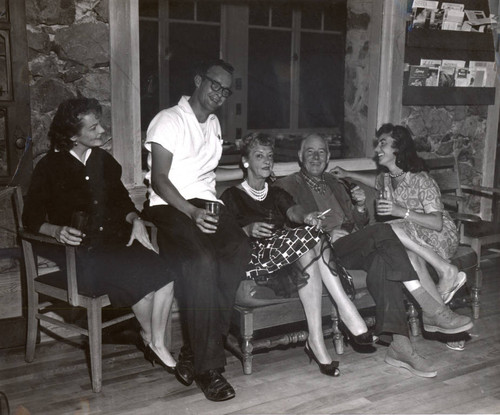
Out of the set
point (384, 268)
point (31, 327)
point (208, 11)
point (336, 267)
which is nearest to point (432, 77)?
point (384, 268)

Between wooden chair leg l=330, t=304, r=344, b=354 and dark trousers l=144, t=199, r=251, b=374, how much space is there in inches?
23.0

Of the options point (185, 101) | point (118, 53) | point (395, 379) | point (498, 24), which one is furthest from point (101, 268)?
point (498, 24)

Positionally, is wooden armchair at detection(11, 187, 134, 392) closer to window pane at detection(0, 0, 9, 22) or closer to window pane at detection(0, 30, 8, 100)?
window pane at detection(0, 30, 8, 100)

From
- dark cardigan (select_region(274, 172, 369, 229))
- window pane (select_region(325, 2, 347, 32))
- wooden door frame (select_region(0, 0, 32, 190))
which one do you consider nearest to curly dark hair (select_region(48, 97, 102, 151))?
wooden door frame (select_region(0, 0, 32, 190))

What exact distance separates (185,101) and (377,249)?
1.32 m

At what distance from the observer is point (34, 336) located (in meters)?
3.51

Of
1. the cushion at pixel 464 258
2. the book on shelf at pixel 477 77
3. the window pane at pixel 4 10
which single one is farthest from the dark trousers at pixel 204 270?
the book on shelf at pixel 477 77

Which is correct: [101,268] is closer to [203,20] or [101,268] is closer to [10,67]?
[10,67]

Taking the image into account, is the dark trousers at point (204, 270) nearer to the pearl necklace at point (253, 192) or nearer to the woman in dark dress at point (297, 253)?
the woman in dark dress at point (297, 253)

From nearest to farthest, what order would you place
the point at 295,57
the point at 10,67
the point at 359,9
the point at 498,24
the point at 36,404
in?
the point at 36,404
the point at 10,67
the point at 359,9
the point at 498,24
the point at 295,57

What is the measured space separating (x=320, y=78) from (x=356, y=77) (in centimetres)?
304

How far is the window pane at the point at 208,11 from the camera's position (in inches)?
270

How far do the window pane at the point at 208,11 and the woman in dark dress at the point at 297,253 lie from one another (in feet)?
12.0

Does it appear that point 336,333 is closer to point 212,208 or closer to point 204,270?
point 204,270
